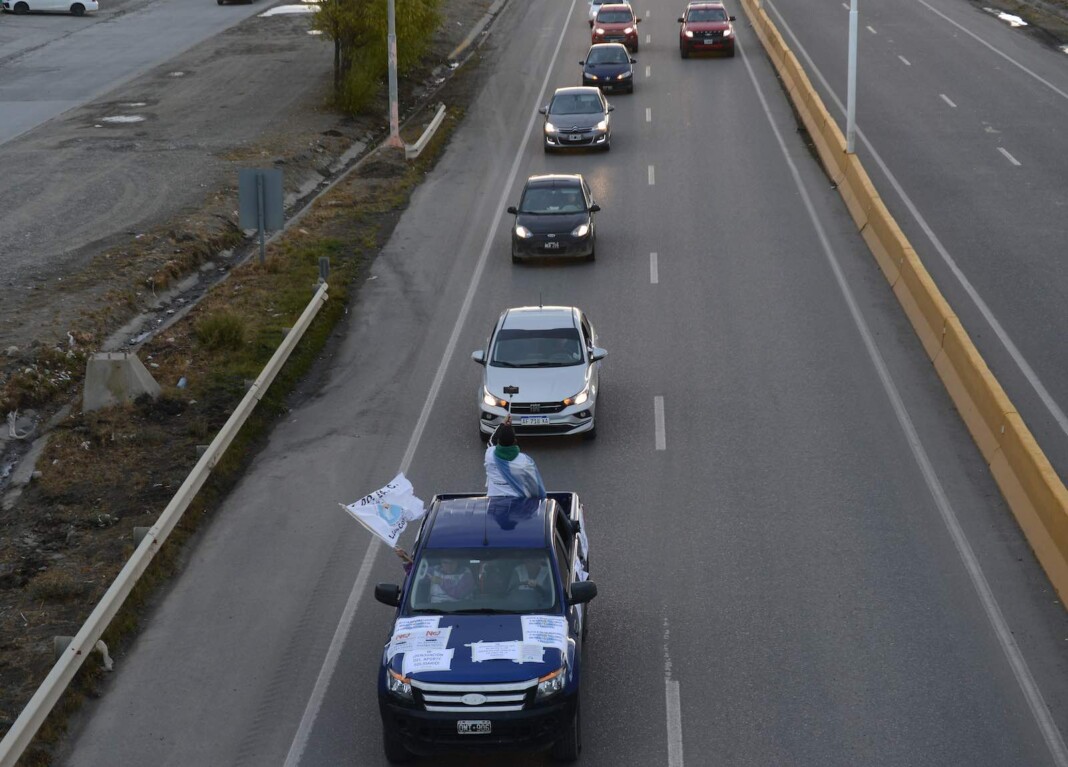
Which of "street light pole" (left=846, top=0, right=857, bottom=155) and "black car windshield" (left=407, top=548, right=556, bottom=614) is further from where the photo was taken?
"street light pole" (left=846, top=0, right=857, bottom=155)

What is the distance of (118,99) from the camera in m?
40.9

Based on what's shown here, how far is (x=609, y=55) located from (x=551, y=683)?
3415cm

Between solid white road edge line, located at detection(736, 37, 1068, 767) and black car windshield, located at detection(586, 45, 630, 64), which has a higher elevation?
black car windshield, located at detection(586, 45, 630, 64)

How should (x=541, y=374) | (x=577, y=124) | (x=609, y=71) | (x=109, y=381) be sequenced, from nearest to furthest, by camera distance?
1. (x=541, y=374)
2. (x=109, y=381)
3. (x=577, y=124)
4. (x=609, y=71)

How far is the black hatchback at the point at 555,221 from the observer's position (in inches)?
1001

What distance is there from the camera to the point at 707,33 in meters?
45.1

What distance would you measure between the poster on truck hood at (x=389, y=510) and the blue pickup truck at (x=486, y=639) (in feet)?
1.68

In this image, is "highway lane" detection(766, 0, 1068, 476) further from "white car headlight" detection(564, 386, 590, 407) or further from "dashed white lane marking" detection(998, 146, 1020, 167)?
"white car headlight" detection(564, 386, 590, 407)

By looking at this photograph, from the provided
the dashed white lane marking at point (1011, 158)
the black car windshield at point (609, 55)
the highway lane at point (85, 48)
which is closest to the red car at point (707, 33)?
the black car windshield at point (609, 55)

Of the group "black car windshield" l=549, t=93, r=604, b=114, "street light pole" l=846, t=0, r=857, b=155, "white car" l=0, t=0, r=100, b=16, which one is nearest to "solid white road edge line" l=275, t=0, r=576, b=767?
"black car windshield" l=549, t=93, r=604, b=114

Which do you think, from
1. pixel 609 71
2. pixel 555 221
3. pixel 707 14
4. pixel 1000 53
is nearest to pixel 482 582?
pixel 555 221

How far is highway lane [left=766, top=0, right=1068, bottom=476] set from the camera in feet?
66.5

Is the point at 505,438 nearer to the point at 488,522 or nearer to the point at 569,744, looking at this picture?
the point at 488,522

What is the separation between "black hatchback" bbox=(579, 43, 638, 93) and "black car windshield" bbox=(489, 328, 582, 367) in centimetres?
2387
